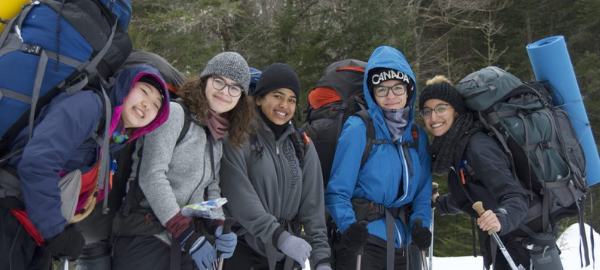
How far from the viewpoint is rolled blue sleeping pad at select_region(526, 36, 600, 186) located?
14.5 feet

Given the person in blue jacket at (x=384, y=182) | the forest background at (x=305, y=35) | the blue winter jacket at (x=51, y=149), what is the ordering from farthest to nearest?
the forest background at (x=305, y=35) → the person in blue jacket at (x=384, y=182) → the blue winter jacket at (x=51, y=149)

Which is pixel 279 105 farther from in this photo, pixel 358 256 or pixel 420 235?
pixel 420 235

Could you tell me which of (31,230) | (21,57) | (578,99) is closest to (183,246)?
(31,230)

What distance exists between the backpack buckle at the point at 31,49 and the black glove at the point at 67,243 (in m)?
0.89

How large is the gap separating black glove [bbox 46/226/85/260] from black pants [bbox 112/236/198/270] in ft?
1.56

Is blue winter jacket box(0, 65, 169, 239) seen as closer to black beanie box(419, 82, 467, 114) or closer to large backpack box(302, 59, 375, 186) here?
large backpack box(302, 59, 375, 186)

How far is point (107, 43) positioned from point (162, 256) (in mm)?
1348

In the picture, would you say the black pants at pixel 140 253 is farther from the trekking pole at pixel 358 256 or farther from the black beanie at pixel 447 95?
the black beanie at pixel 447 95

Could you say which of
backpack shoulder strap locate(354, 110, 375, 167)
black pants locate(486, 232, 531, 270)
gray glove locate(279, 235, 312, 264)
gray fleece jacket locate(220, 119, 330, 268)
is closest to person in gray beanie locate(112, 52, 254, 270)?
gray fleece jacket locate(220, 119, 330, 268)

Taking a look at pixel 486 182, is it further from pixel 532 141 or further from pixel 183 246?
pixel 183 246

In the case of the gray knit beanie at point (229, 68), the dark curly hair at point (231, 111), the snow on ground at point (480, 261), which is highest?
the gray knit beanie at point (229, 68)

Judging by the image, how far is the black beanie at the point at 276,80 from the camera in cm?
378

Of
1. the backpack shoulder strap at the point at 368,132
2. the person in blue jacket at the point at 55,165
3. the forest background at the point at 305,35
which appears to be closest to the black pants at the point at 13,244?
the person in blue jacket at the point at 55,165

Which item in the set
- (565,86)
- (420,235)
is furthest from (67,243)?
(565,86)
